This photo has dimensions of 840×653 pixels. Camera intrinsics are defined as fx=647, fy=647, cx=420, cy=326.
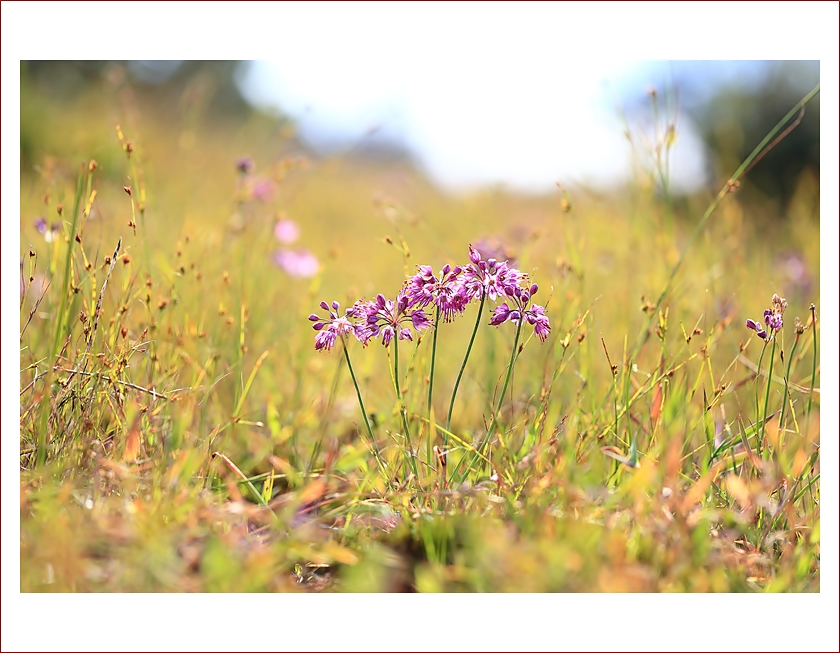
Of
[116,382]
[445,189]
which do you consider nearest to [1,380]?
[116,382]

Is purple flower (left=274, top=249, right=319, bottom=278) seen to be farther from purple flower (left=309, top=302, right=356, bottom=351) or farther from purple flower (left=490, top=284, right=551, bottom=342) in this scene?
purple flower (left=490, top=284, right=551, bottom=342)

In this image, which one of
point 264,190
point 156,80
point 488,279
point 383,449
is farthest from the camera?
point 156,80

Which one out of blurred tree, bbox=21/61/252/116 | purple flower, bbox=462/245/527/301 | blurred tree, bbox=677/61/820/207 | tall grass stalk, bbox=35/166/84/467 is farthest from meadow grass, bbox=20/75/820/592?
blurred tree, bbox=21/61/252/116

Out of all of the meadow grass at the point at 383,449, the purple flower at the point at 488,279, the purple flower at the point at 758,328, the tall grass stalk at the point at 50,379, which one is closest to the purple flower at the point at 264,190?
the meadow grass at the point at 383,449

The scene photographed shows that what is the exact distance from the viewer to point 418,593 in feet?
4.53

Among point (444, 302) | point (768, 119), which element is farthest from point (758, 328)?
point (768, 119)

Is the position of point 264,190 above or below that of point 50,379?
above

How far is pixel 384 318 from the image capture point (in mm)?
1619

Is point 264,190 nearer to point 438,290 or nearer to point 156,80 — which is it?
point 438,290

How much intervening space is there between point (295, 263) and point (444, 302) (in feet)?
6.32

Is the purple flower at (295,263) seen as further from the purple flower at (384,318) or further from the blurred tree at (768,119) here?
the blurred tree at (768,119)

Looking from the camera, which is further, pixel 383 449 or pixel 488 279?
pixel 383 449
